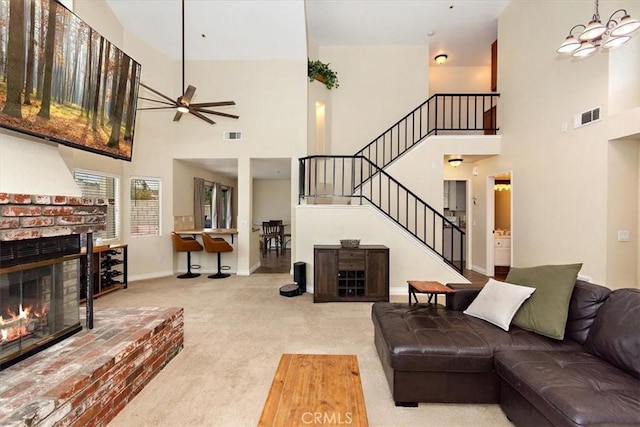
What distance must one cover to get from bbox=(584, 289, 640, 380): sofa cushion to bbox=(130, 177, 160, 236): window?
6821mm

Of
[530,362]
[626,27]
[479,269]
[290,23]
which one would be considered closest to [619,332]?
[530,362]

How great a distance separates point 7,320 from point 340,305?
11.4 ft

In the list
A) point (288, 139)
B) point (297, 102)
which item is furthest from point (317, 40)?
point (288, 139)

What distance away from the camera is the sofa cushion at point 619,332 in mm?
1688

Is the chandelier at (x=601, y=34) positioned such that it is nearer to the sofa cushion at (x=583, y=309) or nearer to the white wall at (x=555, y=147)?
the white wall at (x=555, y=147)

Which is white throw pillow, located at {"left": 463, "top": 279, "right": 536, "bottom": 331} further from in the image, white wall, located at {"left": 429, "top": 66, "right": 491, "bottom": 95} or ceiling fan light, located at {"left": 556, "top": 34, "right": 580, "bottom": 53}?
white wall, located at {"left": 429, "top": 66, "right": 491, "bottom": 95}

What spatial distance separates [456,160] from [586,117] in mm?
2419

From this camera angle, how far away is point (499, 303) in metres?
2.41

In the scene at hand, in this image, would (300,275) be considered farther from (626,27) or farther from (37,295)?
(626,27)

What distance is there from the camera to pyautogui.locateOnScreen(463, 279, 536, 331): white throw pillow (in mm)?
2320

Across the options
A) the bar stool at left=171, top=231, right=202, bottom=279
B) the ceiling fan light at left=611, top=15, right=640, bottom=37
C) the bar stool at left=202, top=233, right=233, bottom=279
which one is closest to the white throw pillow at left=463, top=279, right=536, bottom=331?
the ceiling fan light at left=611, top=15, right=640, bottom=37

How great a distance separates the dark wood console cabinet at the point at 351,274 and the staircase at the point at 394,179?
917 millimetres

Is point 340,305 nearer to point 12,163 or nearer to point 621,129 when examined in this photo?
point 12,163

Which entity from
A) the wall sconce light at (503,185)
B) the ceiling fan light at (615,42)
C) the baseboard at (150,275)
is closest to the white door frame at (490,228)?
the wall sconce light at (503,185)
